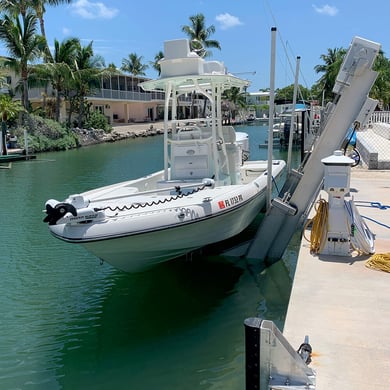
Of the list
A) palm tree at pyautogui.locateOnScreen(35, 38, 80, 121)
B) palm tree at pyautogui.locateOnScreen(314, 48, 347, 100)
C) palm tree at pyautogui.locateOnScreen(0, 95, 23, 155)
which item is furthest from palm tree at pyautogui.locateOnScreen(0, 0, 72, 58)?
palm tree at pyautogui.locateOnScreen(314, 48, 347, 100)

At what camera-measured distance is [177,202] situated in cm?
661

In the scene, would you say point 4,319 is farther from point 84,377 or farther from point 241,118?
point 241,118

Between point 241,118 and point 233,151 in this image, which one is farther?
point 241,118

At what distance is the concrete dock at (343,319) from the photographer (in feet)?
11.7

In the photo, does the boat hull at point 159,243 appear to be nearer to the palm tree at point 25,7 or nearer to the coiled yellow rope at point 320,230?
the coiled yellow rope at point 320,230

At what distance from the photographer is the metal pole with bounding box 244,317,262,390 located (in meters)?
3.40

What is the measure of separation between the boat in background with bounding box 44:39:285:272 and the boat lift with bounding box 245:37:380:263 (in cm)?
51

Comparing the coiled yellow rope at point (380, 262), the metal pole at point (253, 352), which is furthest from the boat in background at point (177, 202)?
the metal pole at point (253, 352)

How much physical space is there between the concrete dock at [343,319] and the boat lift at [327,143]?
3.12 feet

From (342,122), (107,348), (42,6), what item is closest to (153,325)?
(107,348)

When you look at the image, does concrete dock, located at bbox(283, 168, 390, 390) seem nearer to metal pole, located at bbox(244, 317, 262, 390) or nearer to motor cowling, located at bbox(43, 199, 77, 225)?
metal pole, located at bbox(244, 317, 262, 390)

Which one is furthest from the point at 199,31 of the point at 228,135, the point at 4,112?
the point at 228,135

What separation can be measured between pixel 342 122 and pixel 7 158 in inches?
800

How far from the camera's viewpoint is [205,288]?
7.54m
